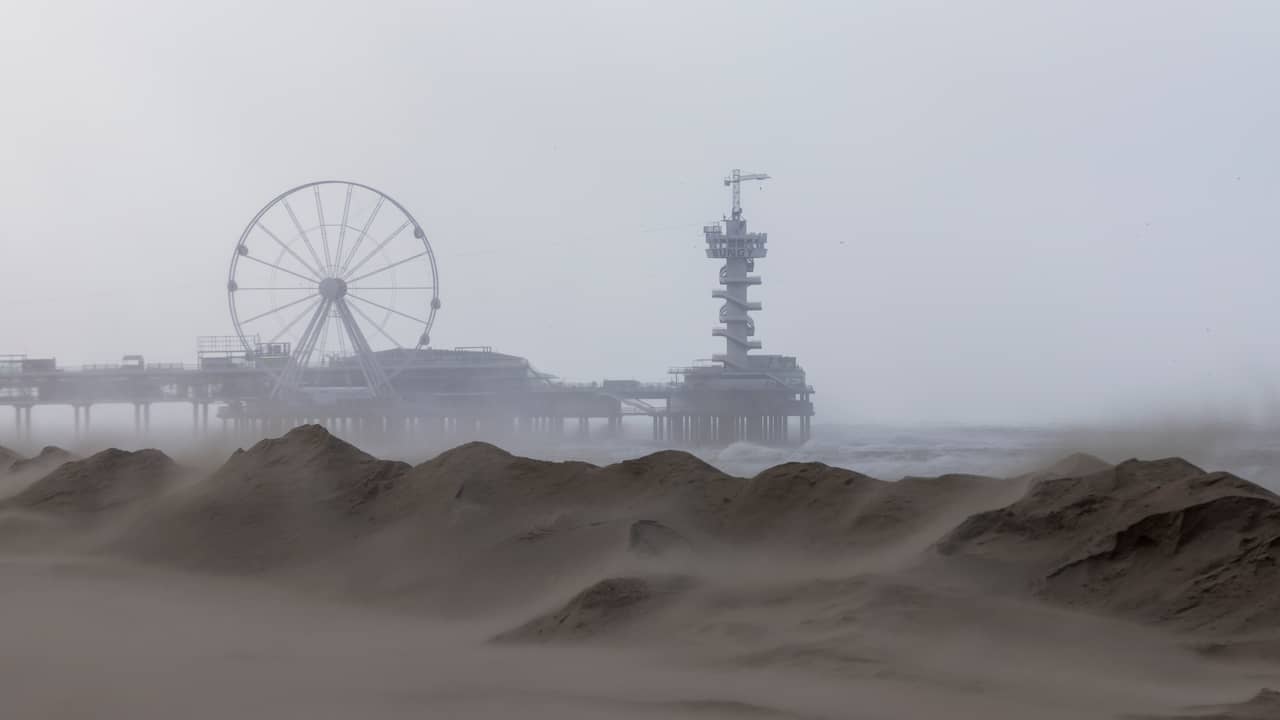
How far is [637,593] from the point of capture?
7465 mm

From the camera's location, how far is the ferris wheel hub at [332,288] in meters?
46.0

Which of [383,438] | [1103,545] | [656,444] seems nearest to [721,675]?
[1103,545]

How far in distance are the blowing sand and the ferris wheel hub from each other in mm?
35531

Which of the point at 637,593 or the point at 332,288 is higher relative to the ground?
the point at 332,288

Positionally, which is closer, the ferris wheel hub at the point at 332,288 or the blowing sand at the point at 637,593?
the blowing sand at the point at 637,593

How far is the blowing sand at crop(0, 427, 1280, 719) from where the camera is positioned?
18.5 ft

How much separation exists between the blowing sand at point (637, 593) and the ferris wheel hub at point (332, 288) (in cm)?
3553

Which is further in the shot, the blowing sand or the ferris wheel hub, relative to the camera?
the ferris wheel hub

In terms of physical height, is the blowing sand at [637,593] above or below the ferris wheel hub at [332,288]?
below

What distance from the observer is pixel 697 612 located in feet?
23.6

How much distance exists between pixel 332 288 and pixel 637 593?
40528 mm

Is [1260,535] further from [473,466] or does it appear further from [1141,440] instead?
[1141,440]

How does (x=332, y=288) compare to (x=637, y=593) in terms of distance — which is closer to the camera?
(x=637, y=593)

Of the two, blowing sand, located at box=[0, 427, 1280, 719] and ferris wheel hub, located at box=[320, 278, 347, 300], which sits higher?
ferris wheel hub, located at box=[320, 278, 347, 300]
